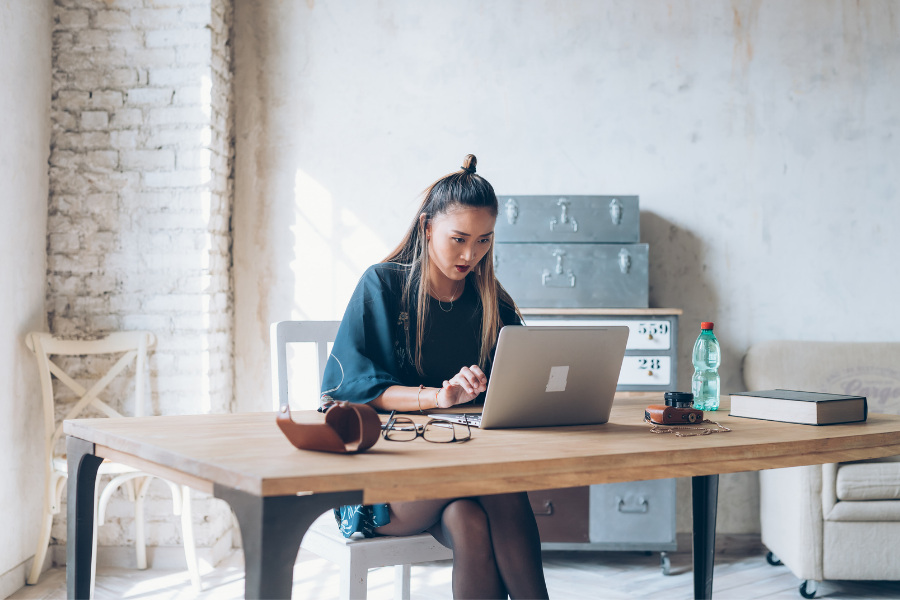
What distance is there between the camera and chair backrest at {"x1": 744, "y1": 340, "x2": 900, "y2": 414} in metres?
2.83

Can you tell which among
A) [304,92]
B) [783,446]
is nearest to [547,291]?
[304,92]

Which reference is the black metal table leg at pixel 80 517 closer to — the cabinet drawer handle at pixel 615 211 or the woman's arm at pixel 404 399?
the woman's arm at pixel 404 399

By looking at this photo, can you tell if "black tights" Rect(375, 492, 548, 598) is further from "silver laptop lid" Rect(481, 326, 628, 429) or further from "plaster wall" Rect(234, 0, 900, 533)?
"plaster wall" Rect(234, 0, 900, 533)

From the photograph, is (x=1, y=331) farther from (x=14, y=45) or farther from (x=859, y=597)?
(x=859, y=597)

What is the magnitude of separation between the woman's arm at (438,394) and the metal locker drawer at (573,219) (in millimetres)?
1518

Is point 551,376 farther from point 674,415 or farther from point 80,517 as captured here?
point 80,517

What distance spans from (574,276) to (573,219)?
235 millimetres

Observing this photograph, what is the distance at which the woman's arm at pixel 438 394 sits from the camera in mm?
1283

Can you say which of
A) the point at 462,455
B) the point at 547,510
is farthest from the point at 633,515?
the point at 462,455

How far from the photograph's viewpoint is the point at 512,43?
124 inches

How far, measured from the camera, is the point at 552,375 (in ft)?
3.92

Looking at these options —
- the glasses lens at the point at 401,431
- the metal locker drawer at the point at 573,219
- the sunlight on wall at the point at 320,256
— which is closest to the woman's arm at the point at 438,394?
the glasses lens at the point at 401,431

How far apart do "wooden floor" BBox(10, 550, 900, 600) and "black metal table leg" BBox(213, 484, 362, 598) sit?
1730mm

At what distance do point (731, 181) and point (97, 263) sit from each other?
2.67 m
